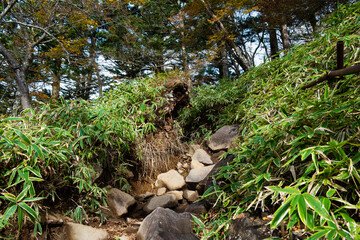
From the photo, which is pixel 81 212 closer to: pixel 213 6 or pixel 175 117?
pixel 175 117

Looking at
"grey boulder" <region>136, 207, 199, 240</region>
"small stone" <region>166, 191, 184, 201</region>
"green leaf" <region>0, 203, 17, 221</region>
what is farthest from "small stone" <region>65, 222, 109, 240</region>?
"small stone" <region>166, 191, 184, 201</region>

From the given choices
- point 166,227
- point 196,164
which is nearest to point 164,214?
point 166,227

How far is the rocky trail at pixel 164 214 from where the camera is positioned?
1379 millimetres

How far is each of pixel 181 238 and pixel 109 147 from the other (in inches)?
55.0

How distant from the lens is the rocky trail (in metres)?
1.38

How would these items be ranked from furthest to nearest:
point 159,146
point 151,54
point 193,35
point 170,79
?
point 151,54
point 193,35
point 170,79
point 159,146

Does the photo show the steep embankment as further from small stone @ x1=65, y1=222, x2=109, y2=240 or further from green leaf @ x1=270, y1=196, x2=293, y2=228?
small stone @ x1=65, y1=222, x2=109, y2=240

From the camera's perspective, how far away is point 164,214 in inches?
63.1

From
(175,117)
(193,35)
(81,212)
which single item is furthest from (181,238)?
(193,35)

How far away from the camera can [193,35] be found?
8.62 metres

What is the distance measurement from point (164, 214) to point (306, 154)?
123cm

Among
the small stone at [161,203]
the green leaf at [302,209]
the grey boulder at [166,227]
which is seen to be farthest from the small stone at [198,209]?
the green leaf at [302,209]

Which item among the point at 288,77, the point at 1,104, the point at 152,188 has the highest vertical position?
the point at 1,104

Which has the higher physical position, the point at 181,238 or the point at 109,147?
the point at 109,147
